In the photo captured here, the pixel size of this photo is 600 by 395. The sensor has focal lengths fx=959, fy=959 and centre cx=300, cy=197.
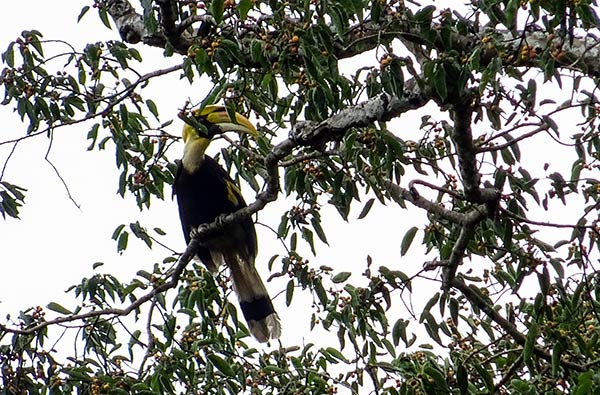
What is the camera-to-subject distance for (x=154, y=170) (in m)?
4.25

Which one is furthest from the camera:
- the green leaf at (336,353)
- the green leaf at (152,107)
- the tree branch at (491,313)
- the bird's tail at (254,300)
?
the bird's tail at (254,300)

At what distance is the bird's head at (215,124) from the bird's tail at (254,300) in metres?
0.74

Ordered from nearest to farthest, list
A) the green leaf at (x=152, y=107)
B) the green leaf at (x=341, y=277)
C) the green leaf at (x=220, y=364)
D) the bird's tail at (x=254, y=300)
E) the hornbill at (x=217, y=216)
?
the green leaf at (x=220, y=364)
the green leaf at (x=341, y=277)
the green leaf at (x=152, y=107)
the bird's tail at (x=254, y=300)
the hornbill at (x=217, y=216)

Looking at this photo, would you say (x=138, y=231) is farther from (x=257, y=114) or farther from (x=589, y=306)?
(x=589, y=306)

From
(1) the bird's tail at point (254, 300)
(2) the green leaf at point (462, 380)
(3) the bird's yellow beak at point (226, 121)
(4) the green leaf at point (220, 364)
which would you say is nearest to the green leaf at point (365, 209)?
(3) the bird's yellow beak at point (226, 121)

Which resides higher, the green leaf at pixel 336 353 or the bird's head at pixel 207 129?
the bird's head at pixel 207 129

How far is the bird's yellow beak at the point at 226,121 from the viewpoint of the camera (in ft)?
13.2

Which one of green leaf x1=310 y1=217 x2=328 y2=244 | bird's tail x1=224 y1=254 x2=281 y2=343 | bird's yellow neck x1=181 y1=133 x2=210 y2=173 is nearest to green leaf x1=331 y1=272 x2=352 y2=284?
green leaf x1=310 y1=217 x2=328 y2=244

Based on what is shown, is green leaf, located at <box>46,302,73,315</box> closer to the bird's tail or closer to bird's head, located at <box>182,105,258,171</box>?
bird's head, located at <box>182,105,258,171</box>

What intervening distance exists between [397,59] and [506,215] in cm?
76

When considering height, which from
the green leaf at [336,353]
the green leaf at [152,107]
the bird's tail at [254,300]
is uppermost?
the green leaf at [152,107]

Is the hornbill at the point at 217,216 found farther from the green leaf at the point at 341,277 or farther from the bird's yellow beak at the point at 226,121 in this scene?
the green leaf at the point at 341,277

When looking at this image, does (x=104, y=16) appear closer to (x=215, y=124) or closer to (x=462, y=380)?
(x=215, y=124)

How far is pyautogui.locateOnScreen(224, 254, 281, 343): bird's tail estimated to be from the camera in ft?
17.6
